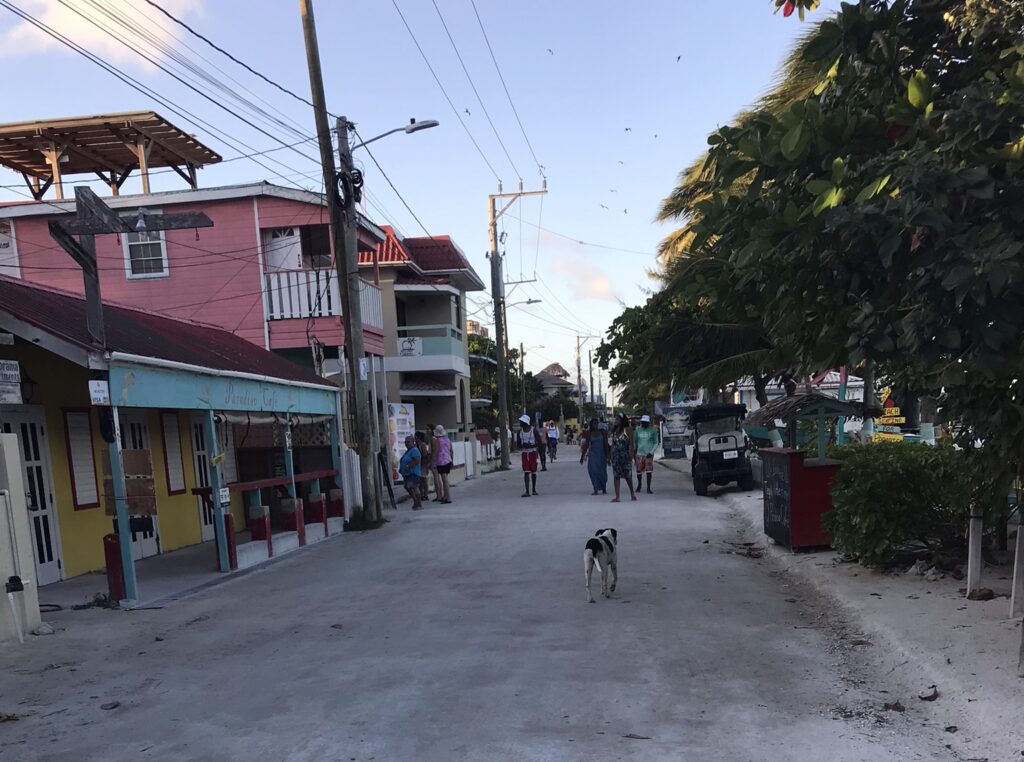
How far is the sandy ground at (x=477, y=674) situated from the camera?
4.55 m

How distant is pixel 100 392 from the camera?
843cm

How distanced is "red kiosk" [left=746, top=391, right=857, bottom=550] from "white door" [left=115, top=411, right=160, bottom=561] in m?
8.71

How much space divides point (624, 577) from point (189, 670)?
15.4 ft

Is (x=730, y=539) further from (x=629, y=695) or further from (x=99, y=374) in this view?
(x=99, y=374)

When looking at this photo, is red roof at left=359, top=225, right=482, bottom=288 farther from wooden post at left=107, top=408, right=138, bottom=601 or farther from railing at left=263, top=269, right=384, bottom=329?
wooden post at left=107, top=408, right=138, bottom=601

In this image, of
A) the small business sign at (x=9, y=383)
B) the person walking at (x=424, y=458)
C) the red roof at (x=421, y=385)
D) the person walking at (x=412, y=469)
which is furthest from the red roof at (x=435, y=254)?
the small business sign at (x=9, y=383)

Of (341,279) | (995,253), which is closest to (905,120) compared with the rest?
(995,253)

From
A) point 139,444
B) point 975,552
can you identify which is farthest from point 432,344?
point 975,552

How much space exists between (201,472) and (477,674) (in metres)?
10.2

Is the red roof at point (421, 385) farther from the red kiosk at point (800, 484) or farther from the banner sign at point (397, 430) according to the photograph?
the red kiosk at point (800, 484)

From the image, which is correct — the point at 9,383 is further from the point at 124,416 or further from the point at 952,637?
the point at 952,637

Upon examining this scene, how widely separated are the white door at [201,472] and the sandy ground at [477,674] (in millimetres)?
4598

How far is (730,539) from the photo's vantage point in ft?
39.3

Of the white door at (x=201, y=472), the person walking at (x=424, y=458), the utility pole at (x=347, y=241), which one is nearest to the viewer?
the white door at (x=201, y=472)
